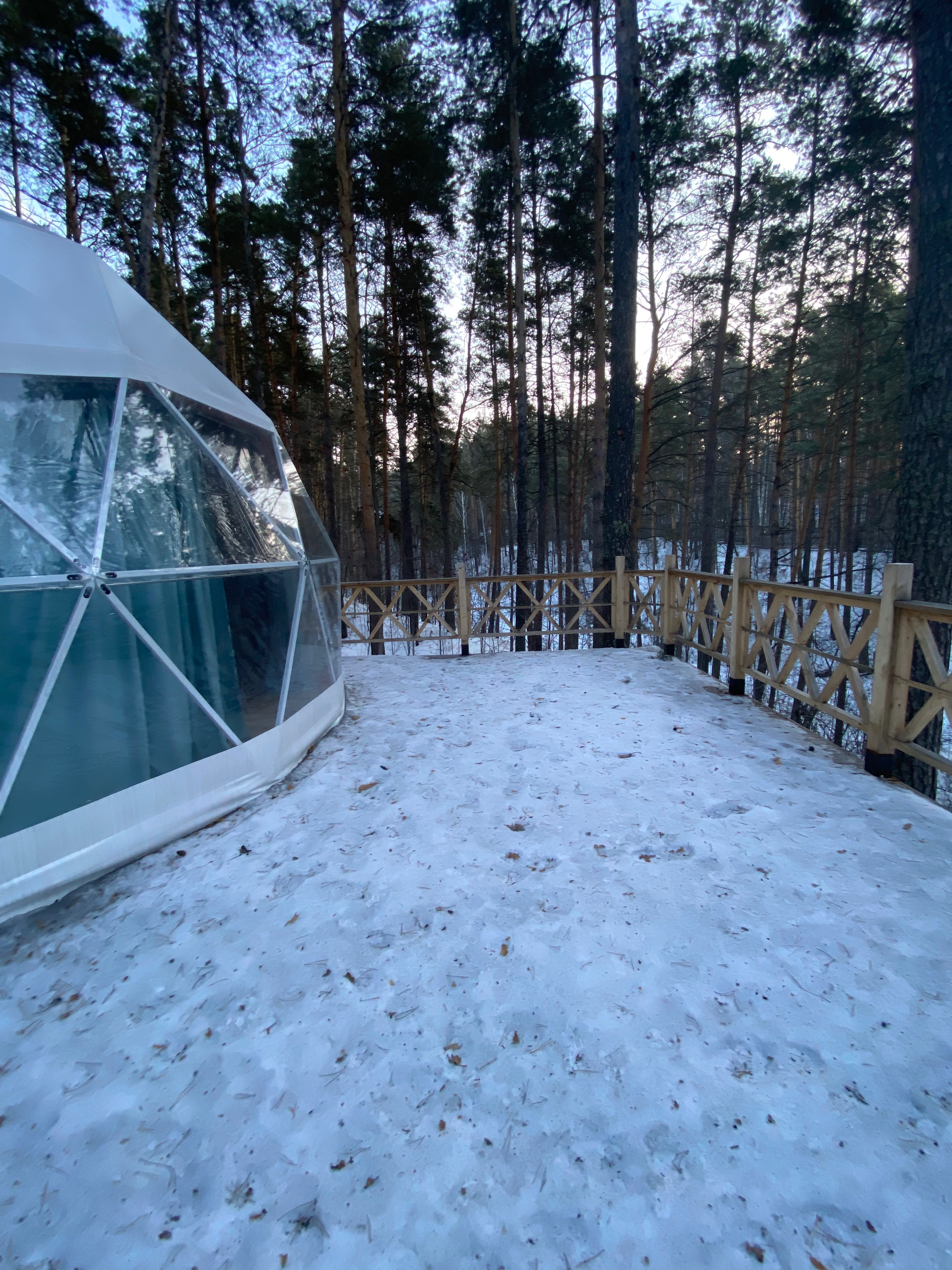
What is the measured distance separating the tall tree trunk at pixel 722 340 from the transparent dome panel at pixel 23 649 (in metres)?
12.4

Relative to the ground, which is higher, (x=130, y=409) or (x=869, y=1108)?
(x=130, y=409)

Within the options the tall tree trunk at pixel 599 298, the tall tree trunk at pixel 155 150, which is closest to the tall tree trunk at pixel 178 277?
the tall tree trunk at pixel 155 150

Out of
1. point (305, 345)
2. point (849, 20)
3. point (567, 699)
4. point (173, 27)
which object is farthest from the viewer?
Answer: point (305, 345)

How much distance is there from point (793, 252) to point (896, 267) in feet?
6.89

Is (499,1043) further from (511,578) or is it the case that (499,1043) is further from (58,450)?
(511,578)

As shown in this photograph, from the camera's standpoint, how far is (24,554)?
2.72m

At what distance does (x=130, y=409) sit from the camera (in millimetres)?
3279

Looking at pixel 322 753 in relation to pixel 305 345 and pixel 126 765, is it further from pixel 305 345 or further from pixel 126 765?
pixel 305 345

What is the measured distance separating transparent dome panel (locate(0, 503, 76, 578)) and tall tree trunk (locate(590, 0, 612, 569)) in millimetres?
7764

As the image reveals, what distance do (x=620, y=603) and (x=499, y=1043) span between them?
735cm

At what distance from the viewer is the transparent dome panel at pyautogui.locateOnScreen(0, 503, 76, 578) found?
267 cm

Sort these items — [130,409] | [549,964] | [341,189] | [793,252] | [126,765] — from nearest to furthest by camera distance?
[549,964], [126,765], [130,409], [341,189], [793,252]

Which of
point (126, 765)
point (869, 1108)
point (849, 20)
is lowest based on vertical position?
point (869, 1108)

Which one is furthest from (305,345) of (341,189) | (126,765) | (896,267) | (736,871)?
(736,871)
